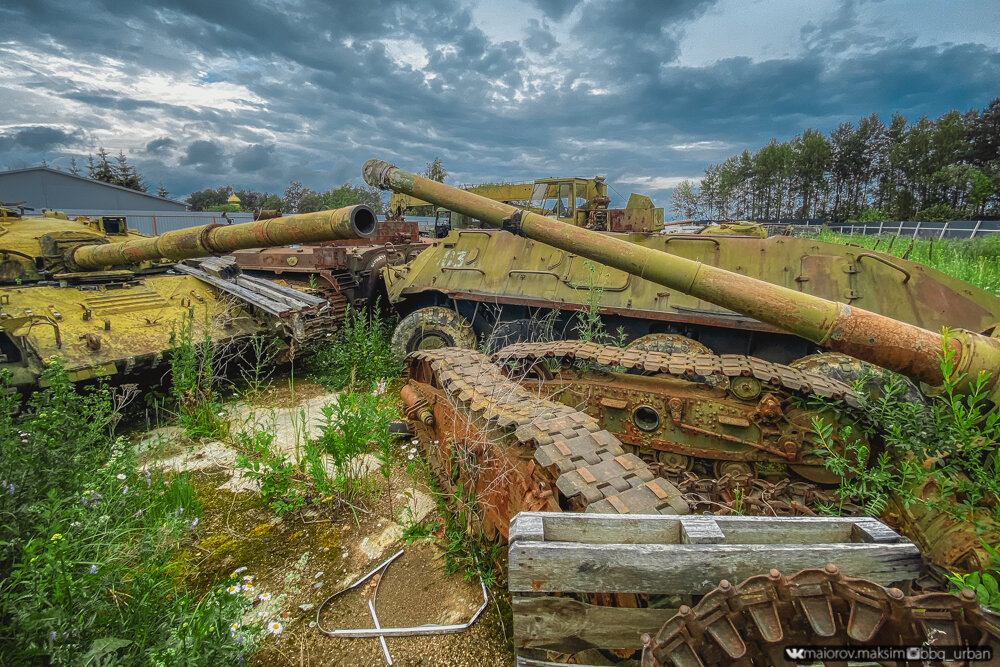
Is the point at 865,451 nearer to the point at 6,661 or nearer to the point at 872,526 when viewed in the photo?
the point at 872,526

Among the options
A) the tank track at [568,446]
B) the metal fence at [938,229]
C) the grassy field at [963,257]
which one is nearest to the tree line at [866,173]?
the metal fence at [938,229]

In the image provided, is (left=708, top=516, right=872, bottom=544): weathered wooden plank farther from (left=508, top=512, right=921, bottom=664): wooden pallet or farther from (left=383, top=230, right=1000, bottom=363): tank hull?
(left=383, top=230, right=1000, bottom=363): tank hull

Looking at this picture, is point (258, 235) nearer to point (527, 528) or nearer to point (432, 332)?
point (527, 528)

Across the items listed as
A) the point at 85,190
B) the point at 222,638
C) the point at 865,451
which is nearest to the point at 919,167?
the point at 865,451

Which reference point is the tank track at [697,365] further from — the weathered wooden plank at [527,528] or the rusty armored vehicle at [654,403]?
the weathered wooden plank at [527,528]

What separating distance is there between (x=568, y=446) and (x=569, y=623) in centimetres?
104

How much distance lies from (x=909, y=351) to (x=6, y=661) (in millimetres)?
3736

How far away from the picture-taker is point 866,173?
44.4 meters

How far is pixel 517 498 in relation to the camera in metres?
2.76

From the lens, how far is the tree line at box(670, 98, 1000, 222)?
33906 mm

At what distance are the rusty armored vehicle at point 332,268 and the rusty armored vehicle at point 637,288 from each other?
0.58 meters

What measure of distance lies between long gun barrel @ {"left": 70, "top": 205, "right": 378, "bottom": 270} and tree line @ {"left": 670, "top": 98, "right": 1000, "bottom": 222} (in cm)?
3391

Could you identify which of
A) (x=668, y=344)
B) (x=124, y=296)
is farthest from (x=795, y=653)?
(x=124, y=296)

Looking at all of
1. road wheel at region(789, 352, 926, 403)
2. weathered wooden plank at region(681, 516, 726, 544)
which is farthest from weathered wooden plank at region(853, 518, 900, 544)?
road wheel at region(789, 352, 926, 403)
